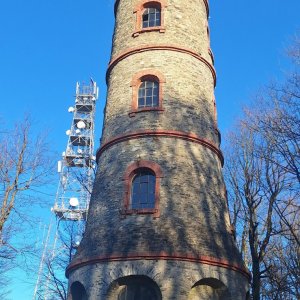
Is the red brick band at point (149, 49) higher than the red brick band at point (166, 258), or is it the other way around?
the red brick band at point (149, 49)

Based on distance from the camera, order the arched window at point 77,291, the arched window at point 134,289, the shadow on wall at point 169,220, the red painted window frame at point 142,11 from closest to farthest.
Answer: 1. the arched window at point 134,289
2. the shadow on wall at point 169,220
3. the arched window at point 77,291
4. the red painted window frame at point 142,11

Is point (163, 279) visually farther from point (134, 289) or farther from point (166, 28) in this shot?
point (166, 28)

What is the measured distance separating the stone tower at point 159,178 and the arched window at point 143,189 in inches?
1.1

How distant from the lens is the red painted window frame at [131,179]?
11.4 metres

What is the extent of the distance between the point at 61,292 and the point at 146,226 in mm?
10065

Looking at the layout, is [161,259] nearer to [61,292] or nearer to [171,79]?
[171,79]

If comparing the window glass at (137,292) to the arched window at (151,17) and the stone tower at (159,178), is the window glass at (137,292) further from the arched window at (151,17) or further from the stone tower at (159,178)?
the arched window at (151,17)

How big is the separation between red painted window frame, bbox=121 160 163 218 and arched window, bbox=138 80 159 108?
2.24 metres

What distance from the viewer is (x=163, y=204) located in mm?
11562

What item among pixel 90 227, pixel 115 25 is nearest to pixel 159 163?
pixel 90 227

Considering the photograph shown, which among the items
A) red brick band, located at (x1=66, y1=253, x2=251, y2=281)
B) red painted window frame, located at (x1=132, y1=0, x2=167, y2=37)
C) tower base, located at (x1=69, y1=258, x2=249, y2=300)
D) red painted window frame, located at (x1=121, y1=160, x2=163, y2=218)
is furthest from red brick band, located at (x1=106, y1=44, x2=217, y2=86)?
tower base, located at (x1=69, y1=258, x2=249, y2=300)

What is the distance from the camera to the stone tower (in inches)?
421

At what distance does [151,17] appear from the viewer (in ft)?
50.2

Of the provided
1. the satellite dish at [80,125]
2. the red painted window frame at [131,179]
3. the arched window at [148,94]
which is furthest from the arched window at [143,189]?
the satellite dish at [80,125]
